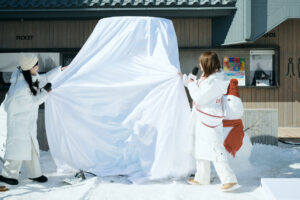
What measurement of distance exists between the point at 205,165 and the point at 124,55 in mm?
1967

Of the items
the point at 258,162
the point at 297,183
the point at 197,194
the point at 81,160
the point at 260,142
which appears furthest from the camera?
the point at 260,142

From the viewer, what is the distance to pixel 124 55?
5.90 metres

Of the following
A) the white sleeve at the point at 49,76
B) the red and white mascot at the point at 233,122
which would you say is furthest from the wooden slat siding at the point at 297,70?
the white sleeve at the point at 49,76

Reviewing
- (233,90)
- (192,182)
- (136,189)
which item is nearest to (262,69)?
(233,90)

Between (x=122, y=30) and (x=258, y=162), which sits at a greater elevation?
(x=122, y=30)

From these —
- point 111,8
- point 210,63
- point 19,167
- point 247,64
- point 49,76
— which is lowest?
point 19,167

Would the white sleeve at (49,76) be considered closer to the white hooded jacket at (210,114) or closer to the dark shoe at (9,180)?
the dark shoe at (9,180)

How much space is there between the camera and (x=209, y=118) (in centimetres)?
513

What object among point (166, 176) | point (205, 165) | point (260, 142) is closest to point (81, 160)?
point (166, 176)

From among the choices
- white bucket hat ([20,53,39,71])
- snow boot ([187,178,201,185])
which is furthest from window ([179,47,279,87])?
white bucket hat ([20,53,39,71])

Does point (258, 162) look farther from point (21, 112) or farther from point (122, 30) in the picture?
point (21, 112)

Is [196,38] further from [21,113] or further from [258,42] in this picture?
[21,113]

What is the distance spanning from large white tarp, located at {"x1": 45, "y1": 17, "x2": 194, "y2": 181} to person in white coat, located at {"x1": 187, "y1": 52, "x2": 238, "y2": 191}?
46cm

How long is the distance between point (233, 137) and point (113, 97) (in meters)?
1.80
